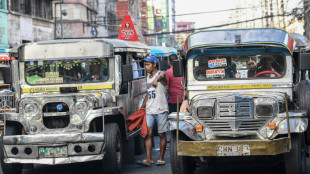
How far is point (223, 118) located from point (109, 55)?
269cm

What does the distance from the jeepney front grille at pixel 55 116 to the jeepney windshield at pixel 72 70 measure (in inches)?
36.9

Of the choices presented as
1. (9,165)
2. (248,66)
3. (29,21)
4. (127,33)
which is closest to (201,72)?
(248,66)

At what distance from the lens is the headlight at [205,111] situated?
7625 millimetres

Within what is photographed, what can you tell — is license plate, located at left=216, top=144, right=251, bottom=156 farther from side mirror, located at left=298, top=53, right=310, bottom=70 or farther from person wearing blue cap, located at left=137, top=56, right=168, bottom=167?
person wearing blue cap, located at left=137, top=56, right=168, bottom=167

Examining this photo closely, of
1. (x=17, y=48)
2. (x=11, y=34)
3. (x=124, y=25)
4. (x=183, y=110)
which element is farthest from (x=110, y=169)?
(x=11, y=34)

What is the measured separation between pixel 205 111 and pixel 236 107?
0.42 m

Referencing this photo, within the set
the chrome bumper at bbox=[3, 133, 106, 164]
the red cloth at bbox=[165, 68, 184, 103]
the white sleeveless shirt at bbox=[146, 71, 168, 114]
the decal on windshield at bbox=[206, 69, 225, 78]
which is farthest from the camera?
the red cloth at bbox=[165, 68, 184, 103]

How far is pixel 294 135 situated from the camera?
291 inches

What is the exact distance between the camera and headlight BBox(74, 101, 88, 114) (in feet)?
28.6

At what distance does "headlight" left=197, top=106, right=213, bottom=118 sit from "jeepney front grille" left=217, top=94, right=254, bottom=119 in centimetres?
11

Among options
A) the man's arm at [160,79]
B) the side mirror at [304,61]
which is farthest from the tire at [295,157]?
the man's arm at [160,79]

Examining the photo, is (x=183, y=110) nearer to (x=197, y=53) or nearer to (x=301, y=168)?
(x=197, y=53)

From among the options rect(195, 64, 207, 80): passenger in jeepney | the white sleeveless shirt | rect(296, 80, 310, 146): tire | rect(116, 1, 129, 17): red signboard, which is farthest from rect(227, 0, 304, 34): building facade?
rect(296, 80, 310, 146): tire

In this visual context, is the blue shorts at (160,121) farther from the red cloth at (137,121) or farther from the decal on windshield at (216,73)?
the decal on windshield at (216,73)
